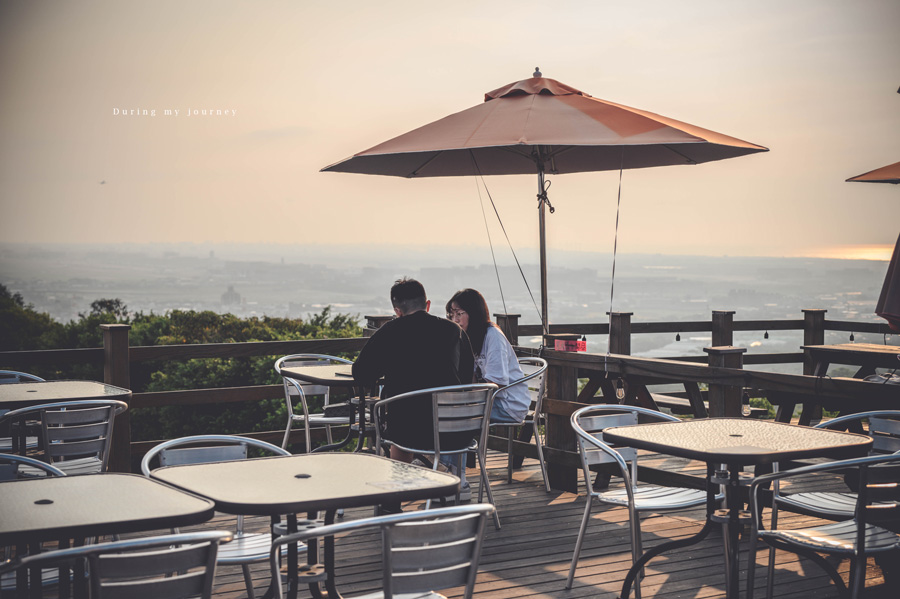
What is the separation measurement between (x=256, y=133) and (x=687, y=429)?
1115cm

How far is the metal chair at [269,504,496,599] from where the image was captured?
206 centimetres

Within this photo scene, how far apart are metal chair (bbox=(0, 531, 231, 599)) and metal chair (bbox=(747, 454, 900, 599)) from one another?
5.99 feet

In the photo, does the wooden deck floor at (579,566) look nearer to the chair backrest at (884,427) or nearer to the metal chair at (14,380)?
the chair backrest at (884,427)

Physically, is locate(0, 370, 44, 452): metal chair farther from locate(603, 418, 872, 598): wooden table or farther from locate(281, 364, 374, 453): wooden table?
locate(603, 418, 872, 598): wooden table

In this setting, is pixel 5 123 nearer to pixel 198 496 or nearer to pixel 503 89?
pixel 503 89

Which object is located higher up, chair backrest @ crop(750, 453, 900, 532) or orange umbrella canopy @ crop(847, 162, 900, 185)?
orange umbrella canopy @ crop(847, 162, 900, 185)

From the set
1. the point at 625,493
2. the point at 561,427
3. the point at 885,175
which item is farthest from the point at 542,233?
the point at 625,493

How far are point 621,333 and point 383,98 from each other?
6889 millimetres

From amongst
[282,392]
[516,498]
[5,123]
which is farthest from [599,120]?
[5,123]

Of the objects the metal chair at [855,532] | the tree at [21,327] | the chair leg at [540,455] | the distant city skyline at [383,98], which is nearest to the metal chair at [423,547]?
the metal chair at [855,532]

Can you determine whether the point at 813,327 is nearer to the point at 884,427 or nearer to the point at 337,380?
the point at 884,427

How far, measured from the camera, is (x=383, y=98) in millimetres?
13203

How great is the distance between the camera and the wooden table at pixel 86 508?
209 cm

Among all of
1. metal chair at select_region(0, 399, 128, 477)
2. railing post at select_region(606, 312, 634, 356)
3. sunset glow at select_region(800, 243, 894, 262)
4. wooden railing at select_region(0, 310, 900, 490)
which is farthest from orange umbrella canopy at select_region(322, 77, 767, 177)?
sunset glow at select_region(800, 243, 894, 262)
